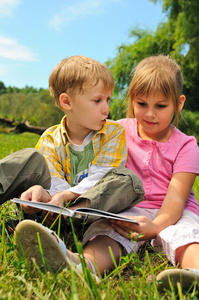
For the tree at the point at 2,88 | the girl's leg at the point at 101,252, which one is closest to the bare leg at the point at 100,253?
the girl's leg at the point at 101,252

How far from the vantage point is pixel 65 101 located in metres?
2.51

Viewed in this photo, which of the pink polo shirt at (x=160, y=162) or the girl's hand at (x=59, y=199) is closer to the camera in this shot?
the girl's hand at (x=59, y=199)

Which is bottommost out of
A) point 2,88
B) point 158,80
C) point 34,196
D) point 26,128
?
point 34,196

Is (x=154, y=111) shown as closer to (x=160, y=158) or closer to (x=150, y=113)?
(x=150, y=113)

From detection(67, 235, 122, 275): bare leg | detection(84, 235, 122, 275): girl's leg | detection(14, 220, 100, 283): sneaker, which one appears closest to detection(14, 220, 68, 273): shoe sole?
detection(14, 220, 100, 283): sneaker

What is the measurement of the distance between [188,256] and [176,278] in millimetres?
409

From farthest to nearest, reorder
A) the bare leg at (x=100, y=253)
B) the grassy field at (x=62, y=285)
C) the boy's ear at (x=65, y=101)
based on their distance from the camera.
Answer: the boy's ear at (x=65, y=101), the bare leg at (x=100, y=253), the grassy field at (x=62, y=285)

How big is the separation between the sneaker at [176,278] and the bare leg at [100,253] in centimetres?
33

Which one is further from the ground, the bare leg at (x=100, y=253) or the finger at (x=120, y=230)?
the finger at (x=120, y=230)

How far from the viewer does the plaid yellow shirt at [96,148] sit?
239cm

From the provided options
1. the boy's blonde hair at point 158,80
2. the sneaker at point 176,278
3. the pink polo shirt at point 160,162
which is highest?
the boy's blonde hair at point 158,80

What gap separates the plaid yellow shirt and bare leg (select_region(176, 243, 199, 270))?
0.77 m

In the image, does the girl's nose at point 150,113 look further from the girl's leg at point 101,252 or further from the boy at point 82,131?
the girl's leg at point 101,252

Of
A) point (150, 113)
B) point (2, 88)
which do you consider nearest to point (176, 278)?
point (150, 113)
